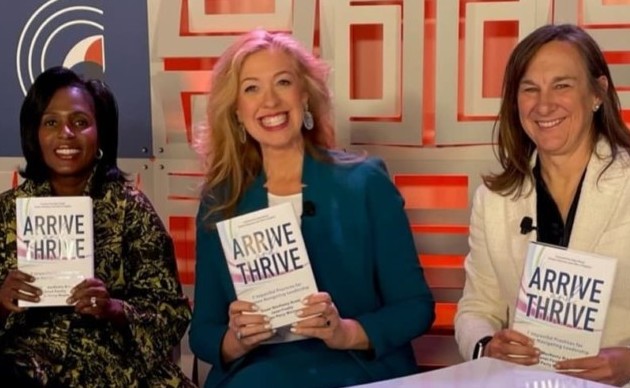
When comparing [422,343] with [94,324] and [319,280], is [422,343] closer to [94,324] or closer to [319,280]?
[319,280]

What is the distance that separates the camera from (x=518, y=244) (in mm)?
2223

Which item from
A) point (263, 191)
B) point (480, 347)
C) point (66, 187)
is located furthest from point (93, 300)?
point (480, 347)

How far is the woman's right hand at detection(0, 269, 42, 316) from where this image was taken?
229 cm

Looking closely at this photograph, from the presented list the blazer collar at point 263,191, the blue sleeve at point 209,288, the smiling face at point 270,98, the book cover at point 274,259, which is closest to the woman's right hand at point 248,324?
the book cover at point 274,259

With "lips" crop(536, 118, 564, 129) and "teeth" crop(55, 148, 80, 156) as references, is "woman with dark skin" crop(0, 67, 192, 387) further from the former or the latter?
"lips" crop(536, 118, 564, 129)

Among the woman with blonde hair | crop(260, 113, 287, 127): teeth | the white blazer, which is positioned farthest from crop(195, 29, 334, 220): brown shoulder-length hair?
the white blazer

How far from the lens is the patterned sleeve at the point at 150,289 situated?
2.46 meters

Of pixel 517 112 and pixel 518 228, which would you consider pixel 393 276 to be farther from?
pixel 517 112

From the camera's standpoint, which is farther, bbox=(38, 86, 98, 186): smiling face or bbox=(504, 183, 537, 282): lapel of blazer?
bbox=(38, 86, 98, 186): smiling face

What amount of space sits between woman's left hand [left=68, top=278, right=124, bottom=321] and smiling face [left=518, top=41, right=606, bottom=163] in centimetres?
119

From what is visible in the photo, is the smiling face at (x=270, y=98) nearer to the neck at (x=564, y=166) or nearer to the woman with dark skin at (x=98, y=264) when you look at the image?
the woman with dark skin at (x=98, y=264)

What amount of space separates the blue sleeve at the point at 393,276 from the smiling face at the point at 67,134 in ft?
2.68

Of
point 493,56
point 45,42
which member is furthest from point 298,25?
point 45,42

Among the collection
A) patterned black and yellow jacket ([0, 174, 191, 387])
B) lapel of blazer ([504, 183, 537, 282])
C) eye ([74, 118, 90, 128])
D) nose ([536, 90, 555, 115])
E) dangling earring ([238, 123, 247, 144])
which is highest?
nose ([536, 90, 555, 115])
